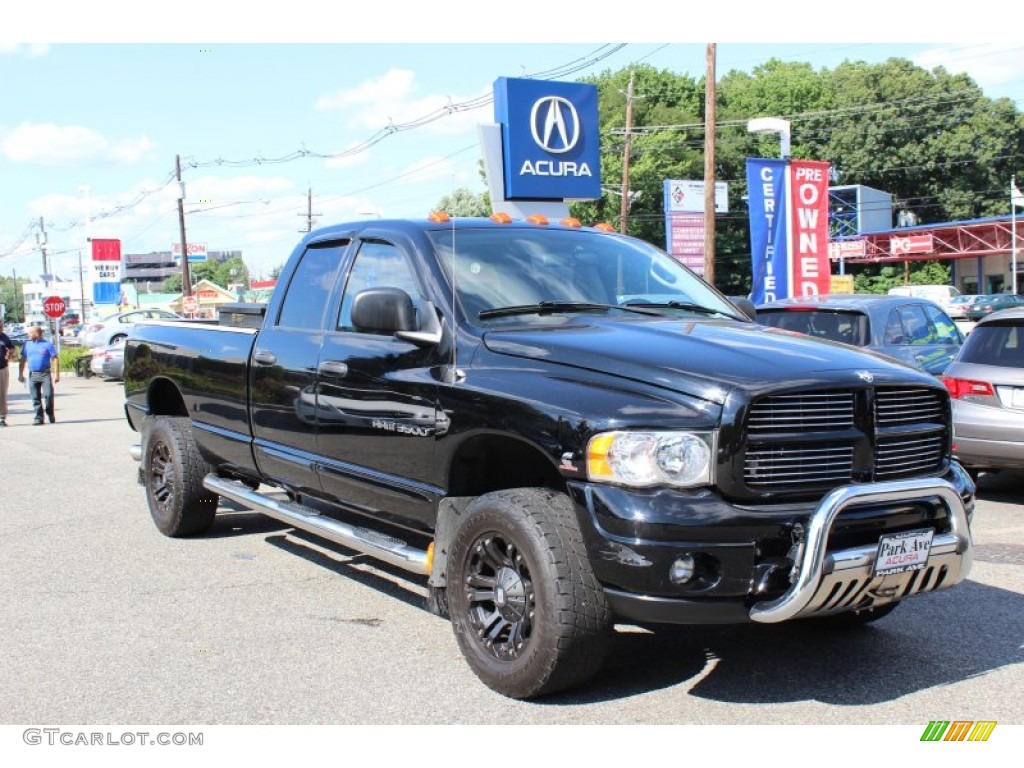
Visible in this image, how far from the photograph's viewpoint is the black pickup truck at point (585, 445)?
3895mm

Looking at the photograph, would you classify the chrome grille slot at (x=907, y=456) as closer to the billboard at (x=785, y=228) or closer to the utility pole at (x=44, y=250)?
the billboard at (x=785, y=228)

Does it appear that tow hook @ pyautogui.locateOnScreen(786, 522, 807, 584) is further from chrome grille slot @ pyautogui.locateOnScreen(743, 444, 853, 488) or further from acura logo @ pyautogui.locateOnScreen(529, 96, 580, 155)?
acura logo @ pyautogui.locateOnScreen(529, 96, 580, 155)

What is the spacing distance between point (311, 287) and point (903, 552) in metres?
3.53

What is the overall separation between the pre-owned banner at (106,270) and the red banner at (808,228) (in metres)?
45.5

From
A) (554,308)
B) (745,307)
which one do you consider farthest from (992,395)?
(554,308)

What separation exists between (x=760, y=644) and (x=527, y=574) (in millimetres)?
1507

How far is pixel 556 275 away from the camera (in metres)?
5.34

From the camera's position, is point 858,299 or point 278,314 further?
point 858,299

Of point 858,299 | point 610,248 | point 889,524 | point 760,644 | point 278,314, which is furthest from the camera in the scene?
point 858,299

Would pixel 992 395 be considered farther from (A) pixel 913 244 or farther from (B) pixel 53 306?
(A) pixel 913 244

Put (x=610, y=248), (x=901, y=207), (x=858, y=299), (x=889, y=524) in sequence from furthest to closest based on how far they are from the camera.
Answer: (x=901, y=207) < (x=858, y=299) < (x=610, y=248) < (x=889, y=524)

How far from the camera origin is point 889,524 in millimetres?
4102

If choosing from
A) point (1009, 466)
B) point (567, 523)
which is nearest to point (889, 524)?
point (567, 523)
